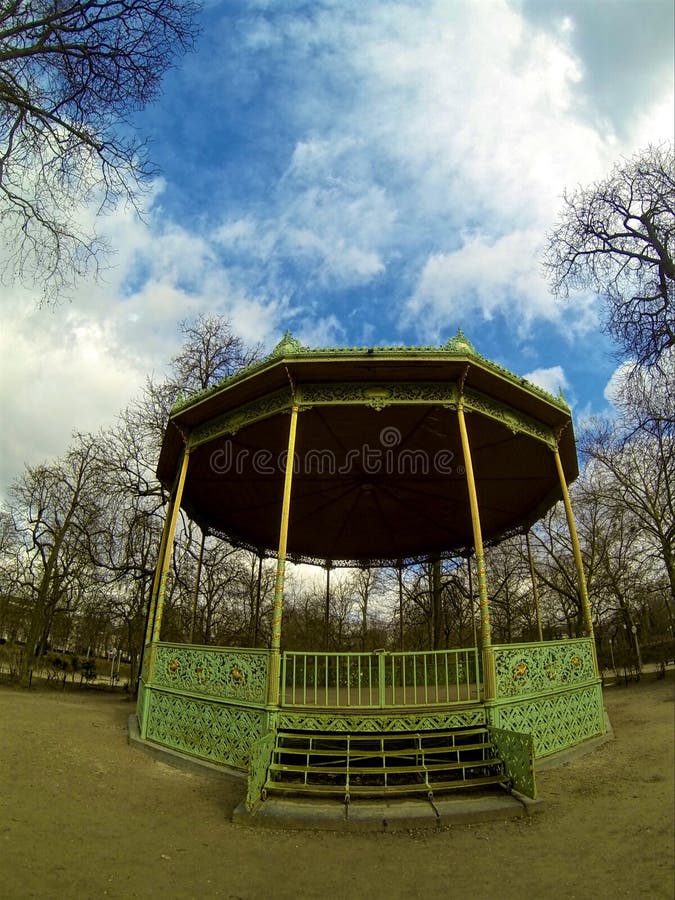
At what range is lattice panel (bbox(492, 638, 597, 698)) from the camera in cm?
743

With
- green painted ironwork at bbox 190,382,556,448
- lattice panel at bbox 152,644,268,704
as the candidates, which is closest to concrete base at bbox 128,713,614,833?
lattice panel at bbox 152,644,268,704

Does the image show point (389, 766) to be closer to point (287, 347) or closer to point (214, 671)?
point (214, 671)

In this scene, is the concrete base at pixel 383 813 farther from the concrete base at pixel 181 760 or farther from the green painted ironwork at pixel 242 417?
the green painted ironwork at pixel 242 417

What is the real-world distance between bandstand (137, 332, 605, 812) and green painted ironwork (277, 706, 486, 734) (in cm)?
2

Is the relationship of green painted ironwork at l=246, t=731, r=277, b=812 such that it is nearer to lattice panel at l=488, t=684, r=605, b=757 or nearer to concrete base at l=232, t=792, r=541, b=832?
concrete base at l=232, t=792, r=541, b=832

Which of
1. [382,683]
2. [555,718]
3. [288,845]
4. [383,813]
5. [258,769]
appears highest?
[382,683]

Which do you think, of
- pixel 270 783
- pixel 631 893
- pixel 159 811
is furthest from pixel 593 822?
pixel 159 811

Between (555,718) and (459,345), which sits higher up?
(459,345)

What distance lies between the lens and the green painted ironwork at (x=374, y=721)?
682 centimetres

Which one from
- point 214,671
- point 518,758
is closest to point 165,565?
point 214,671

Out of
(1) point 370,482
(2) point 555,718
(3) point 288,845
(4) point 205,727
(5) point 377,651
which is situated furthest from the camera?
(1) point 370,482

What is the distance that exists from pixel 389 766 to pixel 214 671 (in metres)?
2.88

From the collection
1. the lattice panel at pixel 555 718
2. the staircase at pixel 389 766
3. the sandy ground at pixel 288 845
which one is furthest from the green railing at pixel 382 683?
the sandy ground at pixel 288 845

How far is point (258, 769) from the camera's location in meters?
6.05
